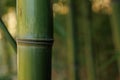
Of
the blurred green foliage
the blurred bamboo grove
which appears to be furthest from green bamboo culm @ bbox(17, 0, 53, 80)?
the blurred green foliage

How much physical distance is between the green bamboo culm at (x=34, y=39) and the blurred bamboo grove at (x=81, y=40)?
1.83 ft

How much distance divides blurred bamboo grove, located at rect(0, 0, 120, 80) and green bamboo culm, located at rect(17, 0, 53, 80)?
1.83 feet

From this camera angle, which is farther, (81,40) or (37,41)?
(81,40)

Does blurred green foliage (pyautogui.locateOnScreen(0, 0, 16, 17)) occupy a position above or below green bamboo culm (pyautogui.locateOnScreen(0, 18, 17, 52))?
above

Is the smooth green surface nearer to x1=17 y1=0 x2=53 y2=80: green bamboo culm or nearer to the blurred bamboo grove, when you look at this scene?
x1=17 y1=0 x2=53 y2=80: green bamboo culm

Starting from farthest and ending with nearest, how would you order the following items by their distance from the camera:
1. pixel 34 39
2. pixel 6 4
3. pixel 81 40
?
pixel 81 40
pixel 6 4
pixel 34 39

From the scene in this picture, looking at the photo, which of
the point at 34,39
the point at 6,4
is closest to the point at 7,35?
the point at 34,39

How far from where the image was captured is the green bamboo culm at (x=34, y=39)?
0.46 meters

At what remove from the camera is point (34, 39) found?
0.46 meters

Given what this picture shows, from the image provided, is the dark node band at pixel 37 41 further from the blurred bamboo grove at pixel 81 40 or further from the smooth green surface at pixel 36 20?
the blurred bamboo grove at pixel 81 40

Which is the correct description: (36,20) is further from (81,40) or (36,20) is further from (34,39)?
(81,40)

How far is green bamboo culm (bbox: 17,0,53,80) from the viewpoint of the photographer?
0.46 meters

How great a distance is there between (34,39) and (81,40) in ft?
4.02

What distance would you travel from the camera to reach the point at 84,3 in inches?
57.1
